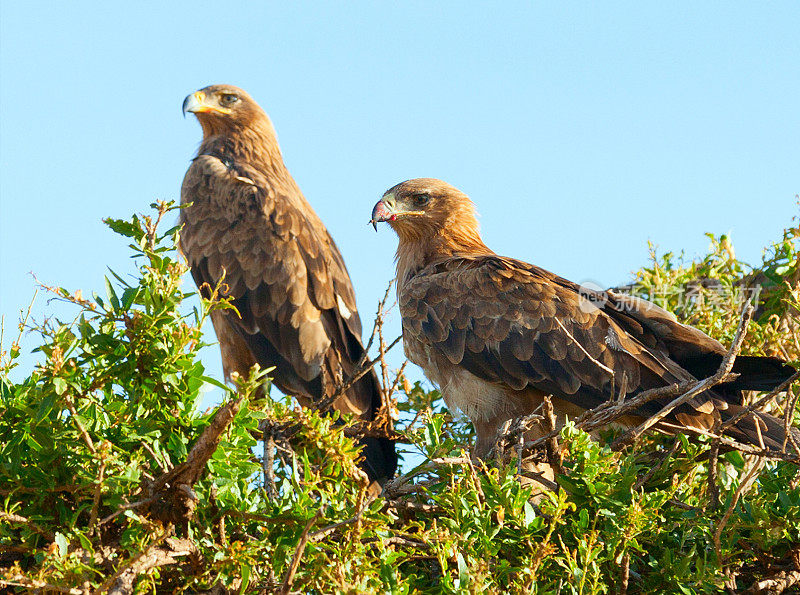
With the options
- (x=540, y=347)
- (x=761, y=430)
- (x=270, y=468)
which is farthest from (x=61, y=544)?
(x=761, y=430)

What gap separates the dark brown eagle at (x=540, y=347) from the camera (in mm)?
4648

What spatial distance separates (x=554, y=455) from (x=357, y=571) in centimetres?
110

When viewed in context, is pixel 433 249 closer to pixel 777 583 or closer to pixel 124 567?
pixel 777 583

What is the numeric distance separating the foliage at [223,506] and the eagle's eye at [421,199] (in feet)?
9.77

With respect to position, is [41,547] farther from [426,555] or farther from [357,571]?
[426,555]

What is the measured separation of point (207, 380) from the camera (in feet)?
9.31

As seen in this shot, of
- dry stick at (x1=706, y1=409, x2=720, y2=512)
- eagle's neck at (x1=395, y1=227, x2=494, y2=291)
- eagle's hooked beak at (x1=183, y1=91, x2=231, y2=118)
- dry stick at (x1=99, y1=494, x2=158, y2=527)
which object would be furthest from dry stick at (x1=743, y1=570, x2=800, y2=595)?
eagle's hooked beak at (x1=183, y1=91, x2=231, y2=118)

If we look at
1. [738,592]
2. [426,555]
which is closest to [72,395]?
[426,555]

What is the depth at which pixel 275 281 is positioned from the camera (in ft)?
23.2

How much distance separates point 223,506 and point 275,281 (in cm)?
434

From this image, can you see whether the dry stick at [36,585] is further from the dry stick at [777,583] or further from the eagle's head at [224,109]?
the eagle's head at [224,109]

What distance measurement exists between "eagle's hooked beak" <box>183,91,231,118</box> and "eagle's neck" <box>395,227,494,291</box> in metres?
3.03

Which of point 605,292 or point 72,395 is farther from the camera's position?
point 605,292

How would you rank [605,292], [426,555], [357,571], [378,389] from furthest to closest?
[378,389] < [605,292] < [426,555] < [357,571]
